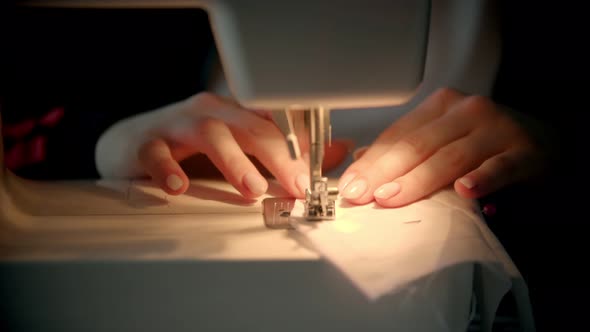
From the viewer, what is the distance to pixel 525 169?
87 centimetres

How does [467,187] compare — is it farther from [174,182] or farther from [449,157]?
[174,182]

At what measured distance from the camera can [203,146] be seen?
0.91m

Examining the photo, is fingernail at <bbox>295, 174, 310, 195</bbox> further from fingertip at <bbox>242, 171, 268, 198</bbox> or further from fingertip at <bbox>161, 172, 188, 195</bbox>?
fingertip at <bbox>161, 172, 188, 195</bbox>

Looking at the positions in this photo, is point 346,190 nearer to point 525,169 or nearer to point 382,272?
point 382,272

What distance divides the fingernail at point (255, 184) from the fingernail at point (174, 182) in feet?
0.29

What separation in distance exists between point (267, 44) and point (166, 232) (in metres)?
0.26

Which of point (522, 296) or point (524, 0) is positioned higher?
point (524, 0)

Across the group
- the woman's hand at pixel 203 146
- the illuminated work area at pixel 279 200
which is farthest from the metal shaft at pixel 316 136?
the woman's hand at pixel 203 146

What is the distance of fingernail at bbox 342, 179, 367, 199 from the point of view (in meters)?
0.78

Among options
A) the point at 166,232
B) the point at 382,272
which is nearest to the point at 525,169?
the point at 382,272

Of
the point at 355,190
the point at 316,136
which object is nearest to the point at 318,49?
the point at 316,136

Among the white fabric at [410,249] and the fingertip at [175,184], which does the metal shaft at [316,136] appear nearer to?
the white fabric at [410,249]

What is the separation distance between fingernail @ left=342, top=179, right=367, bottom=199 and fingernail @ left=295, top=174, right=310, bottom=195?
0.06 meters

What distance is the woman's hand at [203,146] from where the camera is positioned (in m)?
A: 0.83
